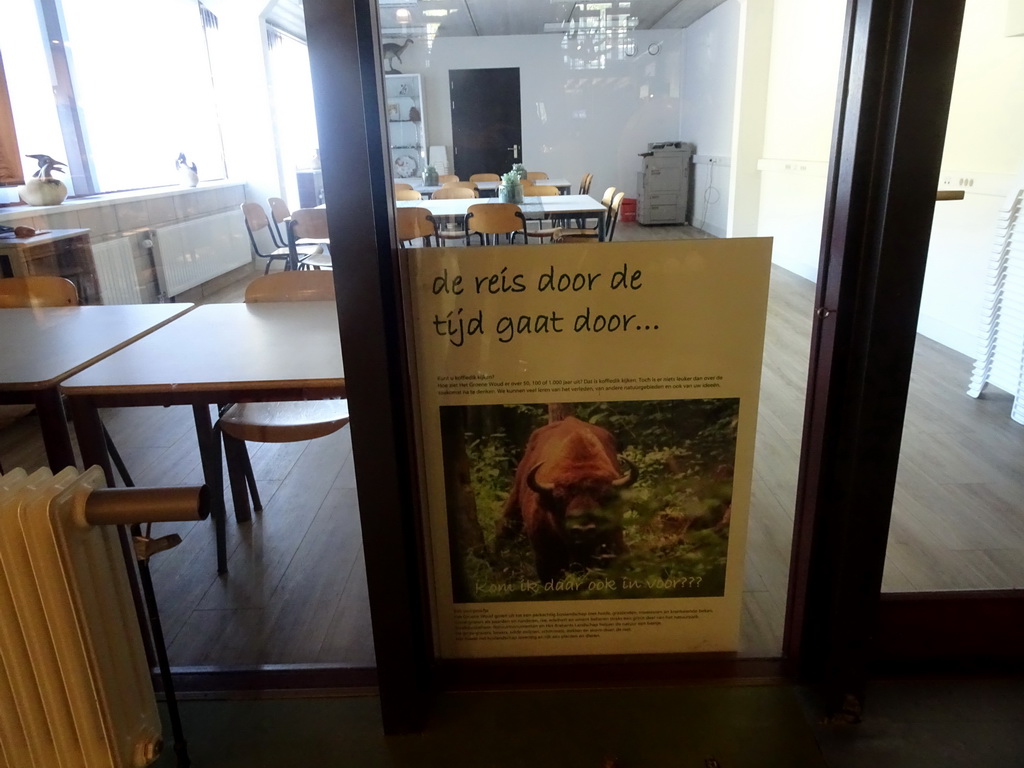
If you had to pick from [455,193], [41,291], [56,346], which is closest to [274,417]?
[56,346]

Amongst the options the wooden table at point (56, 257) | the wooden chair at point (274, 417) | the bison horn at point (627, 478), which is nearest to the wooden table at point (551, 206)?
the wooden chair at point (274, 417)

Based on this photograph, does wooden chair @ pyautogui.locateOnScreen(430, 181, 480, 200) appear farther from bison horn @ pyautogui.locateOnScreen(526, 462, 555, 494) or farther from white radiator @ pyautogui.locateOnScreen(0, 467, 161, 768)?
white radiator @ pyautogui.locateOnScreen(0, 467, 161, 768)

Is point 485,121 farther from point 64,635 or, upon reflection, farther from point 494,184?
point 64,635

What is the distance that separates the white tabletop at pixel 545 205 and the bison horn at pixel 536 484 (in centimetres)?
64

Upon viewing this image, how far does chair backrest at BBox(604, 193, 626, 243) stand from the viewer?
1.60m

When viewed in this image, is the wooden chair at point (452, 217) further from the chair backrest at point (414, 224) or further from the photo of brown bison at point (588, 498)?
the photo of brown bison at point (588, 498)

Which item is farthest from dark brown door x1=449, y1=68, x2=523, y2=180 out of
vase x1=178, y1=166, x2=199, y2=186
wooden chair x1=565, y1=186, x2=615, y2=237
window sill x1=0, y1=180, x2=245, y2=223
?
vase x1=178, y1=166, x2=199, y2=186

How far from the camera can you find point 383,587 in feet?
4.75

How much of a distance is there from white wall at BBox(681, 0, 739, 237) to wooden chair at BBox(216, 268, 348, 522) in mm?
1001

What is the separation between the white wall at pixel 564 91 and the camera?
154 centimetres

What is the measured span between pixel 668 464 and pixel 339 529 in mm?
1277

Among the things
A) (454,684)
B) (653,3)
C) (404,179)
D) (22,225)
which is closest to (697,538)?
(454,684)

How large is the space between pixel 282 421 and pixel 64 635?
2.99 ft

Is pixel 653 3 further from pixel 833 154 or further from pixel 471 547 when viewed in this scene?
pixel 471 547
